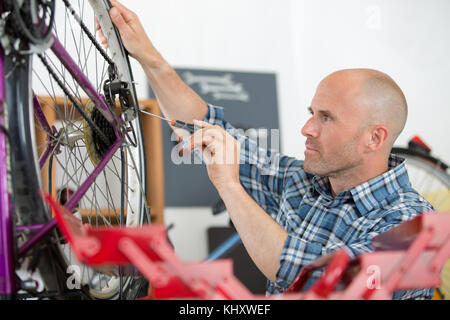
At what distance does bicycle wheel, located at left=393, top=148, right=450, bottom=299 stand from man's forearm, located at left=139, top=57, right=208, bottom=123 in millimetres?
791

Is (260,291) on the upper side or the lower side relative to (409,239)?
lower

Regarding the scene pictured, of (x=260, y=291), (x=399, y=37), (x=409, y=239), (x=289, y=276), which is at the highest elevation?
(x=399, y=37)

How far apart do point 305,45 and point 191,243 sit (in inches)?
46.3

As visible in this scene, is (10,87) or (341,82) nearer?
(10,87)

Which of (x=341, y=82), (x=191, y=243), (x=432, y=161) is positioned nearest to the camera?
(x=341, y=82)

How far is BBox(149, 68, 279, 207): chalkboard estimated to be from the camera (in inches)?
90.9

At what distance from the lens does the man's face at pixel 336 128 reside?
1.08 m

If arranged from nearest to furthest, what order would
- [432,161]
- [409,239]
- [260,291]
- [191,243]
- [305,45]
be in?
1. [409,239]
2. [432,161]
3. [260,291]
4. [191,243]
5. [305,45]

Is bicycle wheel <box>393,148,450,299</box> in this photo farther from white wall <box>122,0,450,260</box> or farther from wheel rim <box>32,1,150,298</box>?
wheel rim <box>32,1,150,298</box>

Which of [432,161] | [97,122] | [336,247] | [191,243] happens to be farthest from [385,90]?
[191,243]

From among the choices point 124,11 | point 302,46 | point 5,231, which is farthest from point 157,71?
point 302,46

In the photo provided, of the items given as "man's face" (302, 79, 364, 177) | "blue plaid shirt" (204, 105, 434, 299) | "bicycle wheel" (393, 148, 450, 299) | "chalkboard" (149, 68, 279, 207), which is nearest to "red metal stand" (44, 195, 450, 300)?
"blue plaid shirt" (204, 105, 434, 299)

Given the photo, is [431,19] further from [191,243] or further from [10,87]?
[10,87]

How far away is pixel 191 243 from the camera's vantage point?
2314 millimetres
